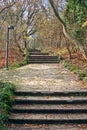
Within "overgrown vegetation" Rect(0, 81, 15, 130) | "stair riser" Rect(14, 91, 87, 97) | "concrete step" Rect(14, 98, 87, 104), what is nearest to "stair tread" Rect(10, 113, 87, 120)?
"overgrown vegetation" Rect(0, 81, 15, 130)

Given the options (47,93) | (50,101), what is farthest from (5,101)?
(47,93)

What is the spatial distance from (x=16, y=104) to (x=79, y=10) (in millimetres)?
10411

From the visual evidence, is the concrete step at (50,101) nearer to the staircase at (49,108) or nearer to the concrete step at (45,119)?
the staircase at (49,108)

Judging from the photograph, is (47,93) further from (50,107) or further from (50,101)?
(50,107)

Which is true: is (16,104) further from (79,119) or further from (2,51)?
(2,51)

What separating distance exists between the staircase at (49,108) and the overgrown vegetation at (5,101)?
7.9 inches

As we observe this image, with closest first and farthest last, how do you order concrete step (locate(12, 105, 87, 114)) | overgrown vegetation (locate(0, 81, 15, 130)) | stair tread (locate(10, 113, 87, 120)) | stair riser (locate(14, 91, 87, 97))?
overgrown vegetation (locate(0, 81, 15, 130)) < stair tread (locate(10, 113, 87, 120)) < concrete step (locate(12, 105, 87, 114)) < stair riser (locate(14, 91, 87, 97))

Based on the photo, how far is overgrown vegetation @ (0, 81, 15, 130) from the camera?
721cm

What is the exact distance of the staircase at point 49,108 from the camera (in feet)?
25.0

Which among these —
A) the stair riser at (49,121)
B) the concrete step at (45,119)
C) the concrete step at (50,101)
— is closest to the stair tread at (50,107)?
A: the concrete step at (50,101)

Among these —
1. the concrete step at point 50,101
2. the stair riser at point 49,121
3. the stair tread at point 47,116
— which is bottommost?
the stair riser at point 49,121

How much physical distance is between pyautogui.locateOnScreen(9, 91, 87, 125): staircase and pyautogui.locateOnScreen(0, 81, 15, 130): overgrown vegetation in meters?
0.20

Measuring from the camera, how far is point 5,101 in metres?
7.85

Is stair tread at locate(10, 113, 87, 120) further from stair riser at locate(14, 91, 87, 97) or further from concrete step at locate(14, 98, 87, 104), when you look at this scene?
stair riser at locate(14, 91, 87, 97)
